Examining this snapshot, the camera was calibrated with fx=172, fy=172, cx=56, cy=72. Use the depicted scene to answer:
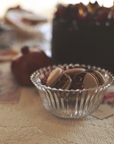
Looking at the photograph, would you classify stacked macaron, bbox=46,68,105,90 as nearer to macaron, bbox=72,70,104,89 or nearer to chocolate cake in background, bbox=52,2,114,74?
macaron, bbox=72,70,104,89

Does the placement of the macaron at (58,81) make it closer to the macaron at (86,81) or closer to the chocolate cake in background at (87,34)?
the macaron at (86,81)

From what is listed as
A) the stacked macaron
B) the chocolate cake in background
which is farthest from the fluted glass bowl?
the chocolate cake in background

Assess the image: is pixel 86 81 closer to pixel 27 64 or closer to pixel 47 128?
pixel 47 128

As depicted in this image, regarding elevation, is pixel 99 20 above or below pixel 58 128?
above

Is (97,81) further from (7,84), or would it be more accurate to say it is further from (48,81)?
(7,84)

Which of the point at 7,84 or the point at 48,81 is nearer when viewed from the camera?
the point at 48,81

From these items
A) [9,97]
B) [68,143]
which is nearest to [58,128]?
[68,143]
